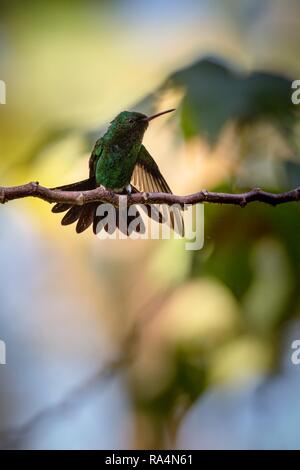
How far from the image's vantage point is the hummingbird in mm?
1301

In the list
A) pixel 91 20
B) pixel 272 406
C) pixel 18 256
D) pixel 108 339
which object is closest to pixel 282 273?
pixel 272 406

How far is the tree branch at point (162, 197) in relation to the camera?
1.25 metres

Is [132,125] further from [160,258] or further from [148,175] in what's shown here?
[160,258]

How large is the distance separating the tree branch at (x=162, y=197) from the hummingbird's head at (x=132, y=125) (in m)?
0.12

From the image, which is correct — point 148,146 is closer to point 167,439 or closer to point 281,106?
point 281,106

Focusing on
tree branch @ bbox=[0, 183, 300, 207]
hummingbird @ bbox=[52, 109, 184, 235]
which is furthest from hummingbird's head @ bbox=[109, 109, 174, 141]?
tree branch @ bbox=[0, 183, 300, 207]

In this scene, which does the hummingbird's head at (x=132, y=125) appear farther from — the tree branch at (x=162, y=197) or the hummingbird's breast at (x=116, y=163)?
the tree branch at (x=162, y=197)

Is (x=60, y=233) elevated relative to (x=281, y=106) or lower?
lower

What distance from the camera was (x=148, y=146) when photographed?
132 centimetres

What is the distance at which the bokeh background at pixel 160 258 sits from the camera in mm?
1282

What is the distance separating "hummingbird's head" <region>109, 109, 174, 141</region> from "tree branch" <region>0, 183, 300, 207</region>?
12 cm

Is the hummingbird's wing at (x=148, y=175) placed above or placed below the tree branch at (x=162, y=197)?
above

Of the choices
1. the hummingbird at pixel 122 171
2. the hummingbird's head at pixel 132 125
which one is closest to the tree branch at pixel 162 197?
the hummingbird at pixel 122 171
